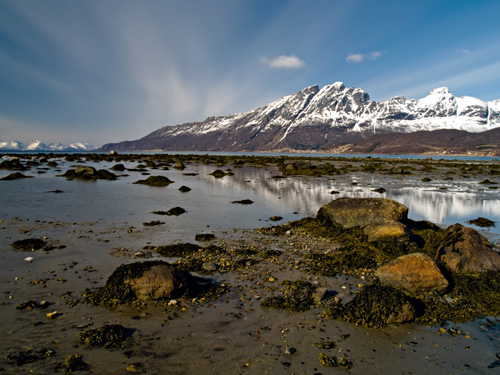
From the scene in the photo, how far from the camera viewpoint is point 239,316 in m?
6.95

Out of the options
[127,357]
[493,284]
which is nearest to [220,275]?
[127,357]

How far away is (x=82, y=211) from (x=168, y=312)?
44.1 feet

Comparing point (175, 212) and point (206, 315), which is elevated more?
point (175, 212)

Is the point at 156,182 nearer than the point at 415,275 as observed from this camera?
No

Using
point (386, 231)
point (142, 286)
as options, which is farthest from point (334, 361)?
point (386, 231)

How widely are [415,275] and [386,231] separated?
13.7ft

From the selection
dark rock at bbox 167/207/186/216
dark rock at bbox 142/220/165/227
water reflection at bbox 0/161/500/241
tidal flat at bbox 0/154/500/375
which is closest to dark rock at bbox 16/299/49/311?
tidal flat at bbox 0/154/500/375

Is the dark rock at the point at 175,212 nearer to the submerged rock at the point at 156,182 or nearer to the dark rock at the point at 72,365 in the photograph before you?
the dark rock at the point at 72,365

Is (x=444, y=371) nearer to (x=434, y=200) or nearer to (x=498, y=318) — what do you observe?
(x=498, y=318)

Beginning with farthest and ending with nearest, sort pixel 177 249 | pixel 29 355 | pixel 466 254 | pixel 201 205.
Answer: pixel 201 205 < pixel 177 249 < pixel 466 254 < pixel 29 355

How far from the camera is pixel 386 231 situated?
12.3 meters

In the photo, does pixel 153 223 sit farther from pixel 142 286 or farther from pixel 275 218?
pixel 142 286

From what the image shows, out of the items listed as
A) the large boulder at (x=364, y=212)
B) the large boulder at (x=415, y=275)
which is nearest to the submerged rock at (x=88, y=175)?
the large boulder at (x=364, y=212)

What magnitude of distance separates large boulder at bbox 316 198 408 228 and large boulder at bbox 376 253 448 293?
183 inches
